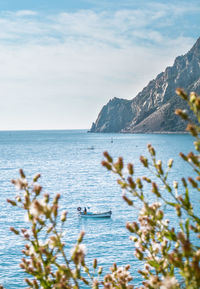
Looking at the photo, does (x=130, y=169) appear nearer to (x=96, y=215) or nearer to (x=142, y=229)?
(x=142, y=229)

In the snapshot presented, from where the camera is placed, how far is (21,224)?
156ft

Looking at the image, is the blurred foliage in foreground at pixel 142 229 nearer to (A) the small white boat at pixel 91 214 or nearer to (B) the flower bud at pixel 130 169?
(B) the flower bud at pixel 130 169

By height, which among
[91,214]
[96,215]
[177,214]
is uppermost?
[177,214]

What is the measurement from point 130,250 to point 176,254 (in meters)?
36.7

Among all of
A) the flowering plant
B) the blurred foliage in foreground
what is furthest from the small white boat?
the blurred foliage in foreground

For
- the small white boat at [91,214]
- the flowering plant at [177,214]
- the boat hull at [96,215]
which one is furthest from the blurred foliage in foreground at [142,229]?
the boat hull at [96,215]

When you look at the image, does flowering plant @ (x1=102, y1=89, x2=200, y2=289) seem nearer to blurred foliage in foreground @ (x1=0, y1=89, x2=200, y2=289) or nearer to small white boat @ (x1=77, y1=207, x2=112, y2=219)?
blurred foliage in foreground @ (x1=0, y1=89, x2=200, y2=289)

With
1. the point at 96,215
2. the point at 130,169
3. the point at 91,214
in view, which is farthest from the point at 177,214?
the point at 96,215

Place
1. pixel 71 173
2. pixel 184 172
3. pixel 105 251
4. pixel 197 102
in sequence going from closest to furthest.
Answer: pixel 197 102 < pixel 105 251 < pixel 184 172 < pixel 71 173

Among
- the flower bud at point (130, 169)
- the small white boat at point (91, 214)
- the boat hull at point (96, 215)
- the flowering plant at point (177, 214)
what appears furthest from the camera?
the boat hull at point (96, 215)

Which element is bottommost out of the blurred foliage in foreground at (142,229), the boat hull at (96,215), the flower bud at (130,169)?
the boat hull at (96,215)

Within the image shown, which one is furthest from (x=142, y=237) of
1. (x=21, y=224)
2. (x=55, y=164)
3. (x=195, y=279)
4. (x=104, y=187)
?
(x=55, y=164)

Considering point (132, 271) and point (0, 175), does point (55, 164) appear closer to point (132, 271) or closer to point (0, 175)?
point (0, 175)

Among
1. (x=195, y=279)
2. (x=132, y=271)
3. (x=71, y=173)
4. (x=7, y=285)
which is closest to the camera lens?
(x=195, y=279)
